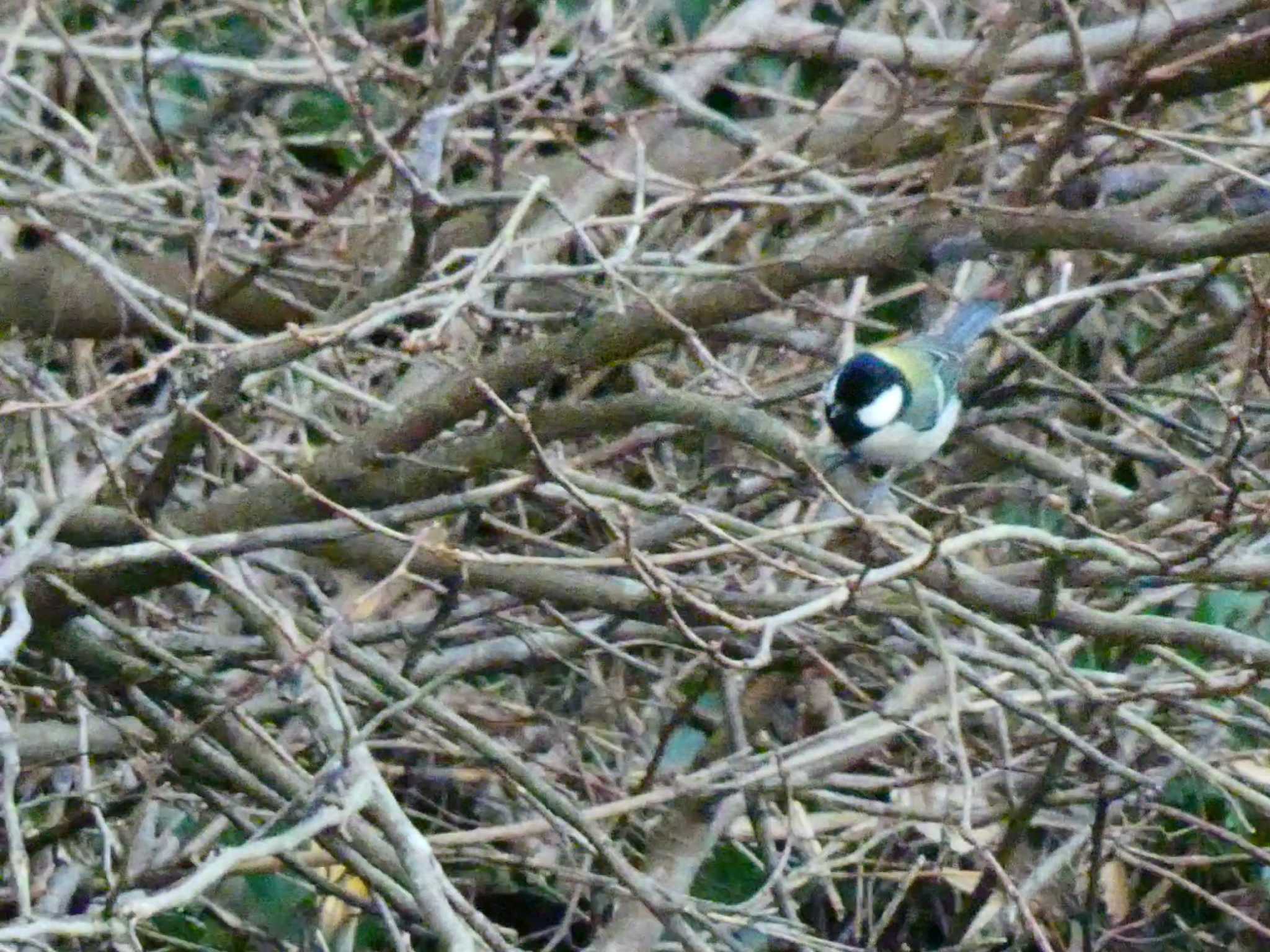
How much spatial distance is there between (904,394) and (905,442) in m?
0.11

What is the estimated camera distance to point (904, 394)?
277 cm

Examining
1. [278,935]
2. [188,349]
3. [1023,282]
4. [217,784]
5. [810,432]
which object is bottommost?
[278,935]

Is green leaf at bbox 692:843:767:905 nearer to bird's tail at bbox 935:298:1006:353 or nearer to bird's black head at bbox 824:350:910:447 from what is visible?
bird's black head at bbox 824:350:910:447

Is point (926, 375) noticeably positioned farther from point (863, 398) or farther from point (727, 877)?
point (727, 877)

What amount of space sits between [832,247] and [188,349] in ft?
2.62

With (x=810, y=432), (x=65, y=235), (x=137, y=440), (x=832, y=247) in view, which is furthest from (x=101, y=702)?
(x=810, y=432)

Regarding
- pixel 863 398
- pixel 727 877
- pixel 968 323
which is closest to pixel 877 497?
pixel 863 398

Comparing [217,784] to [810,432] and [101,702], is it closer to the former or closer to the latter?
[101,702]

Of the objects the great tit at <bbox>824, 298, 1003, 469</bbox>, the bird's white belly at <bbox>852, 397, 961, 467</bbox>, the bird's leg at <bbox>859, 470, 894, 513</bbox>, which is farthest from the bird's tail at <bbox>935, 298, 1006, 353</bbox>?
the bird's leg at <bbox>859, 470, 894, 513</bbox>

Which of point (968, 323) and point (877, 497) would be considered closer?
point (877, 497)

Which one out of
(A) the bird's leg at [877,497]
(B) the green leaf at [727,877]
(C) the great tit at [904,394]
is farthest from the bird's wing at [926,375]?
(B) the green leaf at [727,877]

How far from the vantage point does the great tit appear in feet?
8.94

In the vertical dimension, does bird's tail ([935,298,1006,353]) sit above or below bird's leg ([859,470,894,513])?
above

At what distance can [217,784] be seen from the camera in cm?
242
